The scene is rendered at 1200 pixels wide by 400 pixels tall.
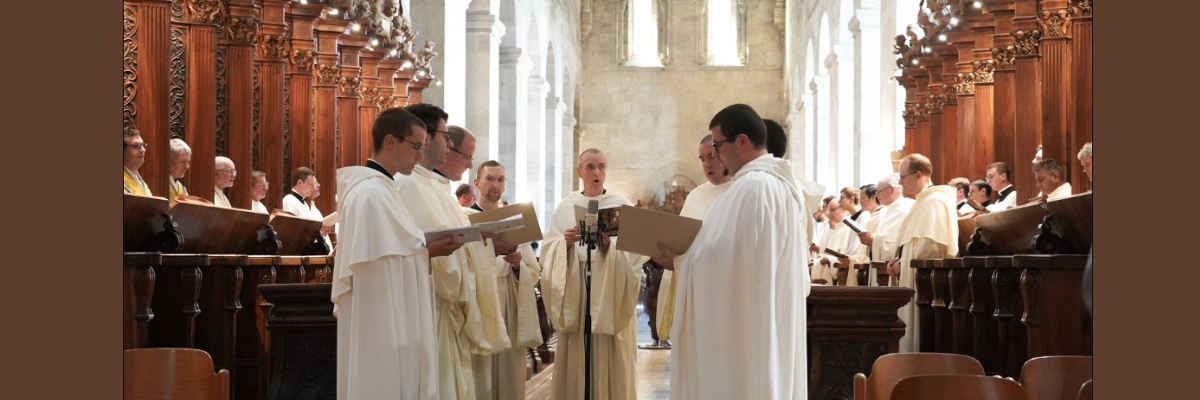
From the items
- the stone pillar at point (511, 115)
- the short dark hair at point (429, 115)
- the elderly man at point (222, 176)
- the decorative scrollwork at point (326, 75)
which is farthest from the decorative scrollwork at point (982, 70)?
the stone pillar at point (511, 115)

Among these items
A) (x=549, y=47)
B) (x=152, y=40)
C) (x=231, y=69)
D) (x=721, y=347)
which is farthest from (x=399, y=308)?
(x=549, y=47)

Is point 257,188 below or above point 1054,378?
above

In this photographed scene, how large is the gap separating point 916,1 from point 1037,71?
7.61 meters

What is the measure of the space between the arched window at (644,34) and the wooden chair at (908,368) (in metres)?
34.3

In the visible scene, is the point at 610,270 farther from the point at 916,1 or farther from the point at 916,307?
the point at 916,1

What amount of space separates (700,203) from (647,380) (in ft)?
11.5

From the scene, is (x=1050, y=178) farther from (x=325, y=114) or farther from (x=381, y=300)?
(x=325, y=114)

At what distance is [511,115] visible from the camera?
25062 mm

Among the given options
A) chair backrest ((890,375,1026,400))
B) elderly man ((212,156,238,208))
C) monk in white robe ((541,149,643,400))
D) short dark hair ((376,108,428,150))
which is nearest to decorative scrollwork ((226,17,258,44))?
elderly man ((212,156,238,208))

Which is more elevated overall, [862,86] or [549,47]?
[549,47]

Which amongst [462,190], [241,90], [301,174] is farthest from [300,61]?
[462,190]


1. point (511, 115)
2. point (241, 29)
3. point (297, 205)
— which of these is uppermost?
point (511, 115)

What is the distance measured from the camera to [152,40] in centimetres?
811

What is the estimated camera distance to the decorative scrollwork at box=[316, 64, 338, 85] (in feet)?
41.9
